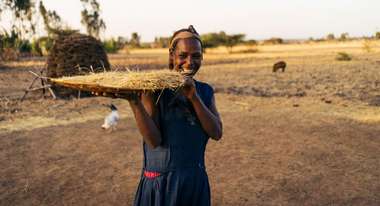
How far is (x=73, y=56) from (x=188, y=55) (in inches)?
358

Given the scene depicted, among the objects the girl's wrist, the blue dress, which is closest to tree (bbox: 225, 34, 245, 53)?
the blue dress

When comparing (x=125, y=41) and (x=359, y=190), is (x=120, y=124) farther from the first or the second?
(x=125, y=41)

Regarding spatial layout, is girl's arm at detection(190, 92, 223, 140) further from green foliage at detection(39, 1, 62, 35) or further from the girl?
green foliage at detection(39, 1, 62, 35)

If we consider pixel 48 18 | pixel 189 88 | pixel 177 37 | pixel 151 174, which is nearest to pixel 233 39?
pixel 48 18

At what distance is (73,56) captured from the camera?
413 inches

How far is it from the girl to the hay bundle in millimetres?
65

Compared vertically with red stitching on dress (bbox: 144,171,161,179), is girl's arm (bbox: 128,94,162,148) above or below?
above

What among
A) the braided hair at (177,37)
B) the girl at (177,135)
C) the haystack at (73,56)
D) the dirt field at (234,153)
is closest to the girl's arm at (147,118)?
the girl at (177,135)

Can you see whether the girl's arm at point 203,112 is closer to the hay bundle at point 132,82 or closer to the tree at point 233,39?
the hay bundle at point 132,82

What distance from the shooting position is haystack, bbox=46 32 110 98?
10.4 m

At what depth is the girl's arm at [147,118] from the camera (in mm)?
1777

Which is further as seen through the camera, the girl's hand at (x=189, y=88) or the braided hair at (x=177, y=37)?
the braided hair at (x=177, y=37)

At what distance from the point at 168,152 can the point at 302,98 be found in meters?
8.12

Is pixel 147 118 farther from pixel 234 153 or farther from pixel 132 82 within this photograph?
pixel 234 153
